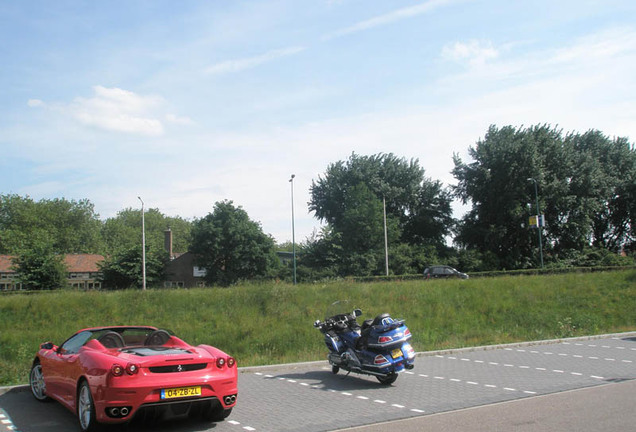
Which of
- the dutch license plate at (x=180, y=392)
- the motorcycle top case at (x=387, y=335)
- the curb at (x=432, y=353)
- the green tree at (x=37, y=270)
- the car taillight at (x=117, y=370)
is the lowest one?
the curb at (x=432, y=353)

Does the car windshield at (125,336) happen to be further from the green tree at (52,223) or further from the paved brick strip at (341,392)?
the green tree at (52,223)

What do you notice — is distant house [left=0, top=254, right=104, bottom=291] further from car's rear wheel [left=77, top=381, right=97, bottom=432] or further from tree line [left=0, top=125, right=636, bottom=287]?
car's rear wheel [left=77, top=381, right=97, bottom=432]

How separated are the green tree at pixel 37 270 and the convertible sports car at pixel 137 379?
45.2 metres

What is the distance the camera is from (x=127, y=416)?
6500mm

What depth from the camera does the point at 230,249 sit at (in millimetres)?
63656

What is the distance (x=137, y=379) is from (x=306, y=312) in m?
15.1

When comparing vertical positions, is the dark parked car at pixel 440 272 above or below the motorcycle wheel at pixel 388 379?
above

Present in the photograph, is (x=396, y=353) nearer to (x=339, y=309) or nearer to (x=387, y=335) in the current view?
(x=387, y=335)

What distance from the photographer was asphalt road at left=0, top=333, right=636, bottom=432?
7270 millimetres

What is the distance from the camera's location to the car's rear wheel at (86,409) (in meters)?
6.70

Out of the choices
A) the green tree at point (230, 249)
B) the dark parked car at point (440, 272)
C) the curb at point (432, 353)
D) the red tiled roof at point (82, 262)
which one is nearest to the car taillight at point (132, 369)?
the curb at point (432, 353)

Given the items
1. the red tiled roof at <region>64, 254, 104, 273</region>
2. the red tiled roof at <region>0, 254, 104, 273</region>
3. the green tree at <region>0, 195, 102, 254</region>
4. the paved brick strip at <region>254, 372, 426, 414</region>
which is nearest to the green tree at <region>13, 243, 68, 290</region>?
the red tiled roof at <region>0, 254, 104, 273</region>

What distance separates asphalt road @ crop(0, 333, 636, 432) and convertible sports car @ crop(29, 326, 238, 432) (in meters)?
0.43

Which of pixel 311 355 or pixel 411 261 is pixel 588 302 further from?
pixel 411 261
